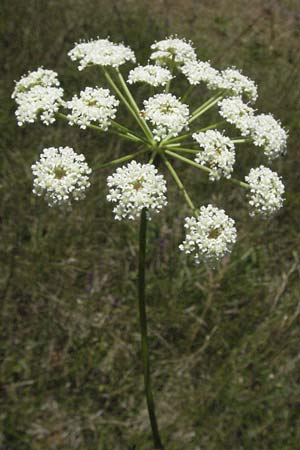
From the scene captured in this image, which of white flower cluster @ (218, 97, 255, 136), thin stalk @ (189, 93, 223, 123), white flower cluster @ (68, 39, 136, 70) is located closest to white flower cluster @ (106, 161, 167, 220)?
thin stalk @ (189, 93, 223, 123)

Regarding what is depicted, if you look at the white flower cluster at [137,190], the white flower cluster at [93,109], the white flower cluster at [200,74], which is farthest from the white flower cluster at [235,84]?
the white flower cluster at [137,190]

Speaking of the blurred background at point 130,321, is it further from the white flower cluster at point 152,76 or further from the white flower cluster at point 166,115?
the white flower cluster at point 166,115

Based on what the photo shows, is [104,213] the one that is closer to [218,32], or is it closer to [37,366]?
[37,366]

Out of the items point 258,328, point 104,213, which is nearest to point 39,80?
point 104,213

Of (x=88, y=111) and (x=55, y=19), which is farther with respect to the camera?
(x=55, y=19)

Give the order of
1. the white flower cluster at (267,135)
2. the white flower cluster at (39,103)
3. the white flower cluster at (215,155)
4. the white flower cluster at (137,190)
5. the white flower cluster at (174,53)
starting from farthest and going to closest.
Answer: the white flower cluster at (174,53) → the white flower cluster at (267,135) → the white flower cluster at (39,103) → the white flower cluster at (215,155) → the white flower cluster at (137,190)

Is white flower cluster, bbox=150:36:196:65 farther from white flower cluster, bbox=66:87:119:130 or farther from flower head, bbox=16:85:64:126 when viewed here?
flower head, bbox=16:85:64:126
